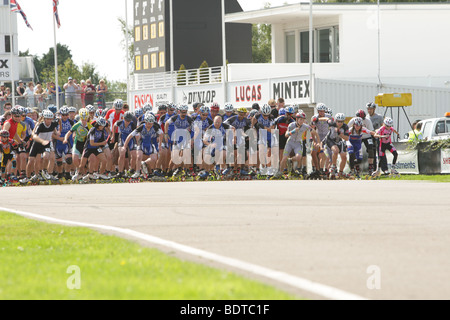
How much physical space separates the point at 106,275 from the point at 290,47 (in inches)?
1831

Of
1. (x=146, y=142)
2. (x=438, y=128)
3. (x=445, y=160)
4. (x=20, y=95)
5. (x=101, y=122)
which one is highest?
(x=20, y=95)

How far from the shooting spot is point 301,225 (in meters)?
10.2

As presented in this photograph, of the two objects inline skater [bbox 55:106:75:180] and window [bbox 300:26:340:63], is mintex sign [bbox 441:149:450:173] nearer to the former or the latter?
inline skater [bbox 55:106:75:180]

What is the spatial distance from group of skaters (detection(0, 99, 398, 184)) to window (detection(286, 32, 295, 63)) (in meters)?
29.8

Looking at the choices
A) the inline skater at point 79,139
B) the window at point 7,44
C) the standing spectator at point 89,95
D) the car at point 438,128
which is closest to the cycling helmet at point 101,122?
the inline skater at point 79,139

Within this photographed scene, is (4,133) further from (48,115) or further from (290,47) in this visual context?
(290,47)

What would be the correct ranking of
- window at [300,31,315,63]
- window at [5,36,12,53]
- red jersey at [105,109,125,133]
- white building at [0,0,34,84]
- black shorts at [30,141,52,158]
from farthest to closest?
1. window at [300,31,315,63]
2. window at [5,36,12,53]
3. white building at [0,0,34,84]
4. red jersey at [105,109,125,133]
5. black shorts at [30,141,52,158]

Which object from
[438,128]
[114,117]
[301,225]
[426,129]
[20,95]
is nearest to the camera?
[301,225]

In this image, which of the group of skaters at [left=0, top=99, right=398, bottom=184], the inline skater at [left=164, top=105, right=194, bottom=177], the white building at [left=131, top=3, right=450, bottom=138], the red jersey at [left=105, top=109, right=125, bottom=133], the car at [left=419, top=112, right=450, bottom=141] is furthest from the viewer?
the white building at [left=131, top=3, right=450, bottom=138]

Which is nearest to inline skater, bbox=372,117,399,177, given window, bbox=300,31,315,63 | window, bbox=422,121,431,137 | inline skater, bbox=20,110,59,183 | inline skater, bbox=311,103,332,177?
inline skater, bbox=311,103,332,177

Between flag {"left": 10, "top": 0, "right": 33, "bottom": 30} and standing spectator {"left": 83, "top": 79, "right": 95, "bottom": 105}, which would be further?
flag {"left": 10, "top": 0, "right": 33, "bottom": 30}

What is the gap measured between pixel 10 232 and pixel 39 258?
98.4 inches

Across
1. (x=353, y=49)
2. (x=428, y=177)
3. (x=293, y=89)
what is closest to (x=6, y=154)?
(x=428, y=177)

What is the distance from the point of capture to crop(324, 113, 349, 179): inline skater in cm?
2208
